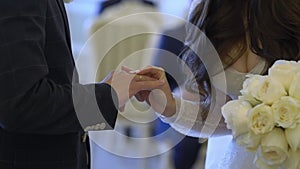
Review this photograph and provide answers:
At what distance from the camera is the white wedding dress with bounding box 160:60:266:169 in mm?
1245

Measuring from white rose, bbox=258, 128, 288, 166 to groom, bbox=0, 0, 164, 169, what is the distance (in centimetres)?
36

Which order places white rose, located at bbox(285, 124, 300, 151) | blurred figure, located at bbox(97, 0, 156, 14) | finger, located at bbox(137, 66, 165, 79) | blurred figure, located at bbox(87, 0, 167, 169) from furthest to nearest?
1. blurred figure, located at bbox(97, 0, 156, 14)
2. blurred figure, located at bbox(87, 0, 167, 169)
3. finger, located at bbox(137, 66, 165, 79)
4. white rose, located at bbox(285, 124, 300, 151)

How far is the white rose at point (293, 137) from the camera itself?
2.60ft

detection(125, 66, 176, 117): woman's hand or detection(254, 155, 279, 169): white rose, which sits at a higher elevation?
detection(254, 155, 279, 169): white rose

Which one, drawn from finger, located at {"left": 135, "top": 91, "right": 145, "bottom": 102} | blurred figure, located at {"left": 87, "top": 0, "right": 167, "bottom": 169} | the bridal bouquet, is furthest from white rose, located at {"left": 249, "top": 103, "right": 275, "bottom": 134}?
blurred figure, located at {"left": 87, "top": 0, "right": 167, "bottom": 169}

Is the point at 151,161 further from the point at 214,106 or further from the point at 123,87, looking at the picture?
the point at 123,87

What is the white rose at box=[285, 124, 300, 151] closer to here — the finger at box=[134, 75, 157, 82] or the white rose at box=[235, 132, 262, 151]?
the white rose at box=[235, 132, 262, 151]

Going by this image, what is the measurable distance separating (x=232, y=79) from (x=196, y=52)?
0.41ft

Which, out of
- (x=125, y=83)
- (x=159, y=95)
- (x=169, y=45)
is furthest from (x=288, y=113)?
(x=169, y=45)

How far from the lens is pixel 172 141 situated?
8.05ft

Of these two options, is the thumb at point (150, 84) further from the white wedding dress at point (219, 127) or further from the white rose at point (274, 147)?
the white rose at point (274, 147)

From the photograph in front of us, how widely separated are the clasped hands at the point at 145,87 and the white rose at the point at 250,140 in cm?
32

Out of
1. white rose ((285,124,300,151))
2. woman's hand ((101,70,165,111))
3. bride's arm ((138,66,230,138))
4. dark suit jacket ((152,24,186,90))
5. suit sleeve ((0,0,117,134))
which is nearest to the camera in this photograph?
white rose ((285,124,300,151))

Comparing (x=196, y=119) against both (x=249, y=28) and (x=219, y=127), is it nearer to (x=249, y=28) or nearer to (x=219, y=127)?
(x=219, y=127)
